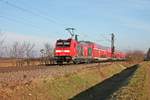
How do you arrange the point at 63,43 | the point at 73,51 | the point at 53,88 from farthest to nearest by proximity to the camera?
the point at 73,51 → the point at 63,43 → the point at 53,88

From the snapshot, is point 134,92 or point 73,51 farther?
point 73,51

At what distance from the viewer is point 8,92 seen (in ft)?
59.1

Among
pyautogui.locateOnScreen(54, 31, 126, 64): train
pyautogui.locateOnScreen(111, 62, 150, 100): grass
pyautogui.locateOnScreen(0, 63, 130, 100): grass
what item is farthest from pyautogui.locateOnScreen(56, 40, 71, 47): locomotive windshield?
pyautogui.locateOnScreen(111, 62, 150, 100): grass

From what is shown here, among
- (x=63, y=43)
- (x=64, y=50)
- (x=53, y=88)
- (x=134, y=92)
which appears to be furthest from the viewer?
(x=63, y=43)

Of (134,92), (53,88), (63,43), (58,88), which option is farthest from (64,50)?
(134,92)

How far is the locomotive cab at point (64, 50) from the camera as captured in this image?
53.8 metres

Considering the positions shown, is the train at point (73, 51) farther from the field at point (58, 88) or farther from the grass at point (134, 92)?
the grass at point (134, 92)

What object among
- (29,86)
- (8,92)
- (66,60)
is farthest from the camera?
(66,60)

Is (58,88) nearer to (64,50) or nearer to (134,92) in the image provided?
(134,92)

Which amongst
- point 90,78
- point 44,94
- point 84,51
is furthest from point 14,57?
point 44,94

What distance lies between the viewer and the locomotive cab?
177ft

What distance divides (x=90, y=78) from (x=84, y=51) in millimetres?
25842

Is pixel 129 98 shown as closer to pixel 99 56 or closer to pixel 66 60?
pixel 66 60

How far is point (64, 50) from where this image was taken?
177 ft
